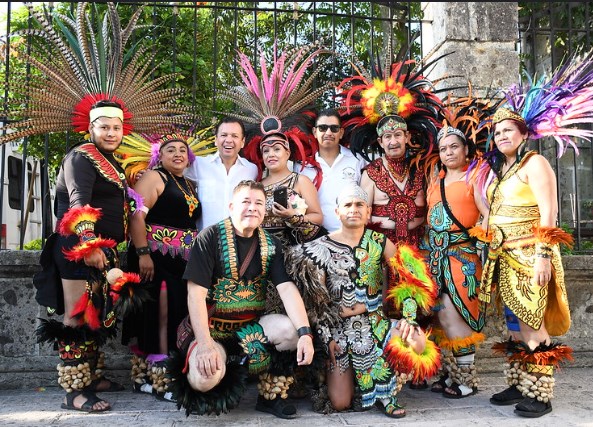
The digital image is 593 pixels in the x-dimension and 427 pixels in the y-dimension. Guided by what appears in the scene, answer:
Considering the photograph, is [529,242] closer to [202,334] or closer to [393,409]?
[393,409]

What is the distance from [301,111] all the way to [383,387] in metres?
2.39

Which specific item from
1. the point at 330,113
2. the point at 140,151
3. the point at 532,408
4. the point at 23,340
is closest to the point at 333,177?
the point at 330,113

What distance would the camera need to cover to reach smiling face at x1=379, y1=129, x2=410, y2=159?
4.62 meters

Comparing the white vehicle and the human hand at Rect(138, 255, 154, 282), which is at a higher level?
the white vehicle

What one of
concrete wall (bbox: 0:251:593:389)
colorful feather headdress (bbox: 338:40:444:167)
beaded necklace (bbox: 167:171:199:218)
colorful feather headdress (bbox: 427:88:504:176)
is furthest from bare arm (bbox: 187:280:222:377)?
colorful feather headdress (bbox: 427:88:504:176)

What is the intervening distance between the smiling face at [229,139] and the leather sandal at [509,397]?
2558mm

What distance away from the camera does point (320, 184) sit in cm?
479

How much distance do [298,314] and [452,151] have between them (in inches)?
67.9

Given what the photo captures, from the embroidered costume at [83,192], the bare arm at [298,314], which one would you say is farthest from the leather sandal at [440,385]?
the embroidered costume at [83,192]

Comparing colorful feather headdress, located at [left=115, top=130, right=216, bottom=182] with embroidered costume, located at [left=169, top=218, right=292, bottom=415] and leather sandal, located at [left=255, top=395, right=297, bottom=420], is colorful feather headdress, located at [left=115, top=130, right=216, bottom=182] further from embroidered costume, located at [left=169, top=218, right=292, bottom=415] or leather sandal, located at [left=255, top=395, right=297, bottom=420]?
leather sandal, located at [left=255, top=395, right=297, bottom=420]

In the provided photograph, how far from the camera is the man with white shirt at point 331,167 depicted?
4.71m

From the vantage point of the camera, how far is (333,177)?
4.79 meters

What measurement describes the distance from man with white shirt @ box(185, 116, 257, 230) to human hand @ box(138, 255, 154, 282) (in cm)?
52

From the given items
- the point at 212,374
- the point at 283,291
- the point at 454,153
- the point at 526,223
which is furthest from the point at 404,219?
the point at 212,374
